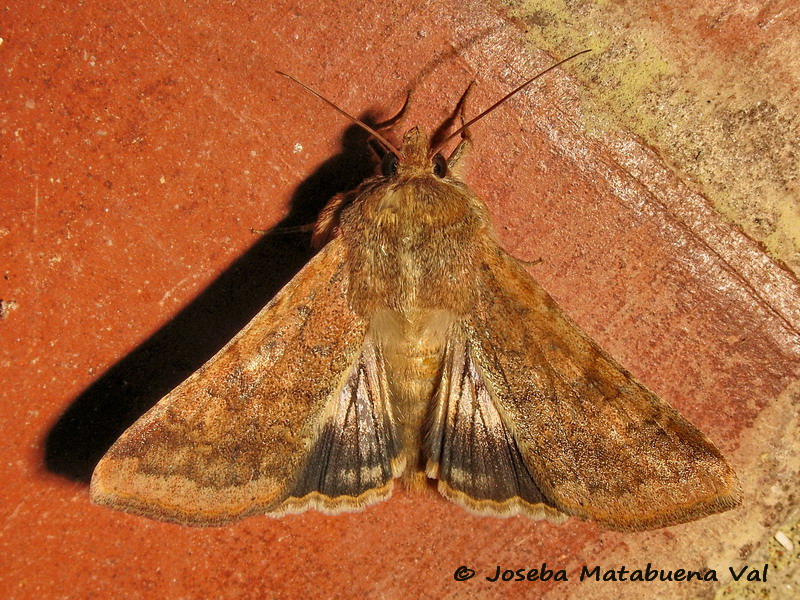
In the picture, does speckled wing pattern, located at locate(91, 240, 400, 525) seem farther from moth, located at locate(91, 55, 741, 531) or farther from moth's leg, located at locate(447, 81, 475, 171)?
moth's leg, located at locate(447, 81, 475, 171)

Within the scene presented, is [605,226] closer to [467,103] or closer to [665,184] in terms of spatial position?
[665,184]

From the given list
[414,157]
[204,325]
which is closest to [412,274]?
[414,157]

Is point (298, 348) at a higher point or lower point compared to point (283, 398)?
higher

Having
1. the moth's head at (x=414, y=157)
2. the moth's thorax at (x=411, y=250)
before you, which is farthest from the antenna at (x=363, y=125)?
the moth's thorax at (x=411, y=250)

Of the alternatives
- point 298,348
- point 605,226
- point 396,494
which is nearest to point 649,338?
point 605,226

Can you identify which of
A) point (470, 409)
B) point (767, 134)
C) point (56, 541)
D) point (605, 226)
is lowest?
point (56, 541)

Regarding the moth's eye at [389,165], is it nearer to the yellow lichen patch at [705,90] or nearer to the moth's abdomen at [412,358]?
the moth's abdomen at [412,358]

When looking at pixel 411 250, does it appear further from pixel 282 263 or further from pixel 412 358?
pixel 282 263

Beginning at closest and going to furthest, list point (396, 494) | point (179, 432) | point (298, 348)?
1. point (179, 432)
2. point (298, 348)
3. point (396, 494)
